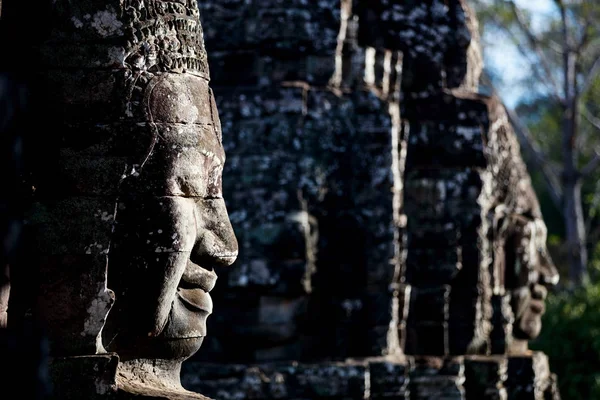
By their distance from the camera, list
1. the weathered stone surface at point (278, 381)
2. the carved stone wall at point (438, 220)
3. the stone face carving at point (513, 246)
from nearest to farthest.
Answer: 1. the weathered stone surface at point (278, 381)
2. the carved stone wall at point (438, 220)
3. the stone face carving at point (513, 246)

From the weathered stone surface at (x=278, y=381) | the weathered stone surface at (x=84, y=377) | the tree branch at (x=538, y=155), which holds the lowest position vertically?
the weathered stone surface at (x=278, y=381)

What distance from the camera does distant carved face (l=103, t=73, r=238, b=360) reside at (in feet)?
11.5

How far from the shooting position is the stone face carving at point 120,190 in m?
3.40

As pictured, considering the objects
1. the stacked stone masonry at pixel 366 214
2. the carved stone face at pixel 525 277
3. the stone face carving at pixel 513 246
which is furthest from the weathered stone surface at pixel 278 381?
the carved stone face at pixel 525 277

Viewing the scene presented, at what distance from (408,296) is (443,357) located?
0.44 meters

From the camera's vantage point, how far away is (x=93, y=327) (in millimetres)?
3414

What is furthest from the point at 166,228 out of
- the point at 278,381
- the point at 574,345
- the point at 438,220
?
the point at 574,345

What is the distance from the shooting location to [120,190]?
3.48m

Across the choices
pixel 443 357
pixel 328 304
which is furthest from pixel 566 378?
pixel 328 304

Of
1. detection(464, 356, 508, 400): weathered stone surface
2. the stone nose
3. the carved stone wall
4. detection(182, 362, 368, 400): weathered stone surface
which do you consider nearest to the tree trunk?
the carved stone wall

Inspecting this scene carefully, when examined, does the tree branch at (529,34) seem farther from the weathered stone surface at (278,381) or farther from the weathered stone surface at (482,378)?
the weathered stone surface at (278,381)

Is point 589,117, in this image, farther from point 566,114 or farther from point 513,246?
point 513,246

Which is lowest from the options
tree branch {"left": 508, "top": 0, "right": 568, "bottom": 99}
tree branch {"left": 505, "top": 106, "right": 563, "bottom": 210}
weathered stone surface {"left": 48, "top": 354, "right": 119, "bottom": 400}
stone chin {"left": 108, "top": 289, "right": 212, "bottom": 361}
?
weathered stone surface {"left": 48, "top": 354, "right": 119, "bottom": 400}

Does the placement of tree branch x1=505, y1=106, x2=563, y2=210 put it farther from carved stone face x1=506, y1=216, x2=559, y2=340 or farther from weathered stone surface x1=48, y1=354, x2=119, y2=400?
weathered stone surface x1=48, y1=354, x2=119, y2=400
